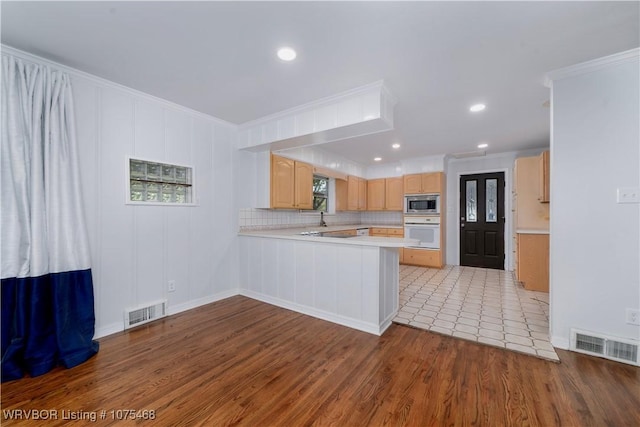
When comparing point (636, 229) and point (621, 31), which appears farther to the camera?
point (636, 229)

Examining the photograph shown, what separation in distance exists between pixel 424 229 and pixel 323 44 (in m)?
4.66

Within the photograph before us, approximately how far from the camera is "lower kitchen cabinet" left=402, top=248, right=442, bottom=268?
5.53 meters

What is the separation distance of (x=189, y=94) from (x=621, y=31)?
354 centimetres

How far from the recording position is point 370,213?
7.15 m

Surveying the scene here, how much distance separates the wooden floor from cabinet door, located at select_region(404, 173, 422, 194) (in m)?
3.85

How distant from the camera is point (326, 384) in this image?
6.04ft

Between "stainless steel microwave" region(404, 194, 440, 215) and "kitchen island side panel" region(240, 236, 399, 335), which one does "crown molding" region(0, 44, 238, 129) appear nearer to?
"kitchen island side panel" region(240, 236, 399, 335)

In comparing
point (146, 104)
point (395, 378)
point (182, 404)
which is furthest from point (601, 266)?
point (146, 104)

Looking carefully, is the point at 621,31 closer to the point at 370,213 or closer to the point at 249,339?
the point at 249,339

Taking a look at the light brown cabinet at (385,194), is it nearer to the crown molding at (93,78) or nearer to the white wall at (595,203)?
the white wall at (595,203)

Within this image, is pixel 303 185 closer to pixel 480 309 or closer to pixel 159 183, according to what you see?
pixel 159 183

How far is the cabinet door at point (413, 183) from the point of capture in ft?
19.0

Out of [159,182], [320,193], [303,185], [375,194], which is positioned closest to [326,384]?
[159,182]

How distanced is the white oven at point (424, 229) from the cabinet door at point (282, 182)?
2.96 meters
